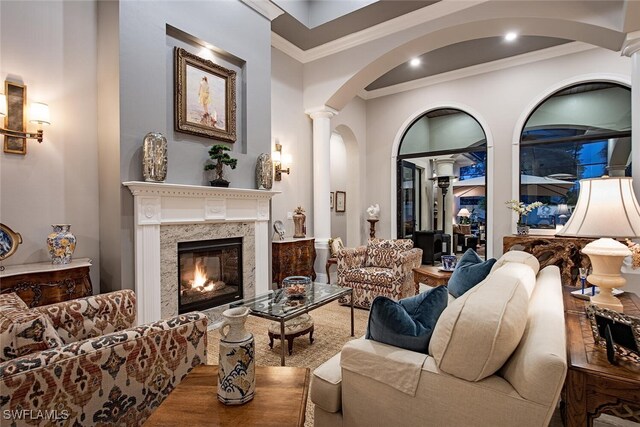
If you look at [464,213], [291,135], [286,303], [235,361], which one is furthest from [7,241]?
[464,213]

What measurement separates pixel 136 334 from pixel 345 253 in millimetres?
3110

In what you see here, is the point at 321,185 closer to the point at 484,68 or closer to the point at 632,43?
the point at 484,68

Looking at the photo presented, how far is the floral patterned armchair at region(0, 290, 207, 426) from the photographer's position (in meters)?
1.15

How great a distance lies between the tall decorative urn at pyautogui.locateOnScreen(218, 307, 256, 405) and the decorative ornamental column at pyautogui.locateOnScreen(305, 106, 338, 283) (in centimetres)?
417

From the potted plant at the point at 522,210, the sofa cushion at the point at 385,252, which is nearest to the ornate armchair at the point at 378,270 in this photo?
the sofa cushion at the point at 385,252

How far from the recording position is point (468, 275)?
2.52 metres

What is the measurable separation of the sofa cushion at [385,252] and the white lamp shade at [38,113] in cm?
367

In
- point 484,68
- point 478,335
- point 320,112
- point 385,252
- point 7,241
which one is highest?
point 484,68

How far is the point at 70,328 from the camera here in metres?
1.85

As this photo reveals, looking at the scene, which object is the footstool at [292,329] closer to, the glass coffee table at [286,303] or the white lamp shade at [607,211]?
the glass coffee table at [286,303]

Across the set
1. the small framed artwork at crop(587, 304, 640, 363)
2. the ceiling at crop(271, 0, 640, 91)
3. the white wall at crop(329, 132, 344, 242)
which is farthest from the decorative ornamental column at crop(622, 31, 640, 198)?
the white wall at crop(329, 132, 344, 242)

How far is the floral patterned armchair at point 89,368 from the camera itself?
1.15 meters

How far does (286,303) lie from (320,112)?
3.59 metres

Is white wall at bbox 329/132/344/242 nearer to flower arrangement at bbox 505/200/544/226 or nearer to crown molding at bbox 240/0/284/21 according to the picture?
flower arrangement at bbox 505/200/544/226
